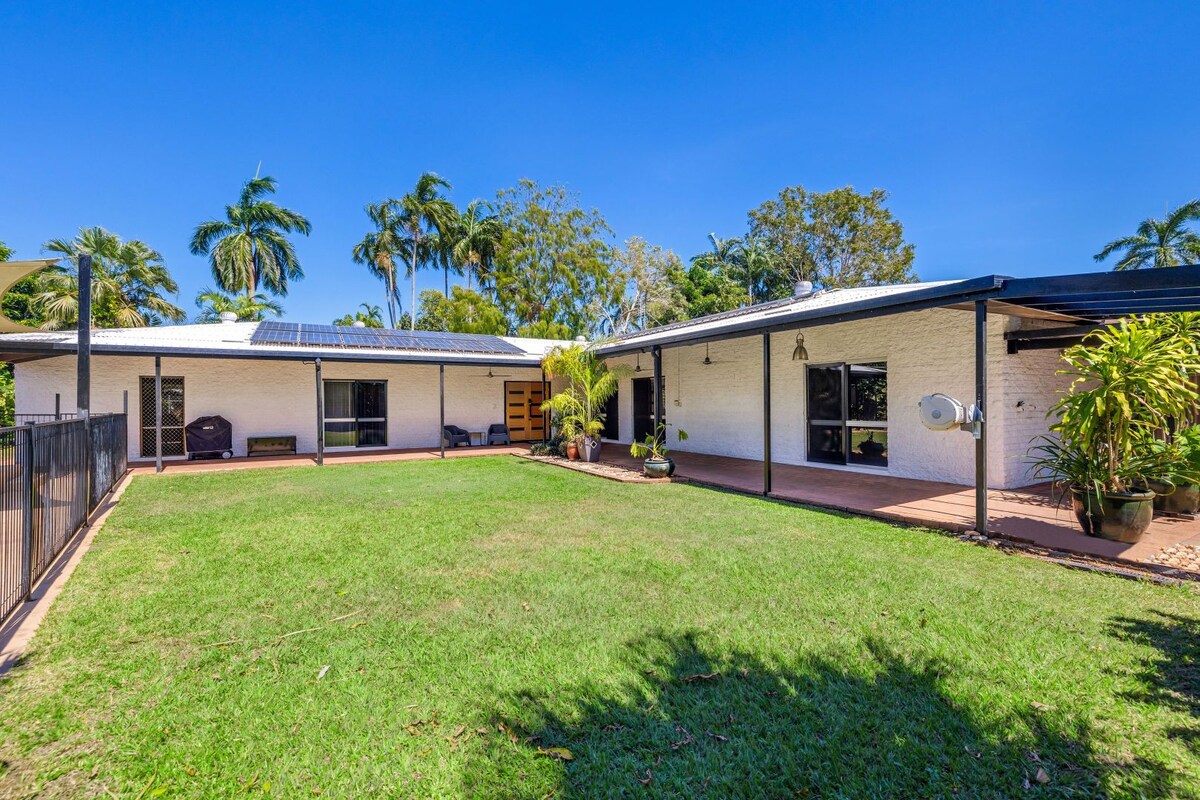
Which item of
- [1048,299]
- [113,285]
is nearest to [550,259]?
[113,285]

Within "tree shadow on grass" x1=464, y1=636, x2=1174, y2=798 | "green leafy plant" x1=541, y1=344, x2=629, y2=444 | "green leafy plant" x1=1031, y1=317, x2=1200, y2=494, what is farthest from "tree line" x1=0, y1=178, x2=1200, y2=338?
"tree shadow on grass" x1=464, y1=636, x2=1174, y2=798

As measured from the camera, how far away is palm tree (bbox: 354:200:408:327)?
30.6 meters

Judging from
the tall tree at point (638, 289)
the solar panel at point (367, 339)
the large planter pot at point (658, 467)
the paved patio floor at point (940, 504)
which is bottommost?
the paved patio floor at point (940, 504)

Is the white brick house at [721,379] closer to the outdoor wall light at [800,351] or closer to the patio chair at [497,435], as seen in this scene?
the outdoor wall light at [800,351]

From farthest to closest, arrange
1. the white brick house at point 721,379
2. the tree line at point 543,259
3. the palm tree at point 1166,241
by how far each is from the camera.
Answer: the tree line at point 543,259
the palm tree at point 1166,241
the white brick house at point 721,379

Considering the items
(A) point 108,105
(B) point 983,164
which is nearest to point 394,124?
(A) point 108,105

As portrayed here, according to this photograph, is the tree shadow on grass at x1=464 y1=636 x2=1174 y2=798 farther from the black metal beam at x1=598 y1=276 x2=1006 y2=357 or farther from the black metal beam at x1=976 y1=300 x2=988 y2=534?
the black metal beam at x1=598 y1=276 x2=1006 y2=357

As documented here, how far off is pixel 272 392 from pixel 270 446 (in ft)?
4.69

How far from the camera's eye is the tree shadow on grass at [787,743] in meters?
2.13

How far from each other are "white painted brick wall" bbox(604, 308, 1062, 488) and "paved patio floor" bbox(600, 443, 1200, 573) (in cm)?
43

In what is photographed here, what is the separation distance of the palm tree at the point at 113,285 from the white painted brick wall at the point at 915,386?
74.3ft

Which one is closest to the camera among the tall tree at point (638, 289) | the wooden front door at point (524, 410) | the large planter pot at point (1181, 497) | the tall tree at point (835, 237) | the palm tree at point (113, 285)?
the large planter pot at point (1181, 497)

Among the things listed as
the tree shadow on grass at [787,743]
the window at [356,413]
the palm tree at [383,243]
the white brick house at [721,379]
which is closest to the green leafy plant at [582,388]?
the white brick house at [721,379]

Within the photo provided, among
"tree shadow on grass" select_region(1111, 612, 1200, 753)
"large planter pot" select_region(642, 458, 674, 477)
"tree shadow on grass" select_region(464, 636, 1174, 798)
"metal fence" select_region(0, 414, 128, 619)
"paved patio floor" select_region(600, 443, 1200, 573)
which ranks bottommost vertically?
"tree shadow on grass" select_region(464, 636, 1174, 798)
